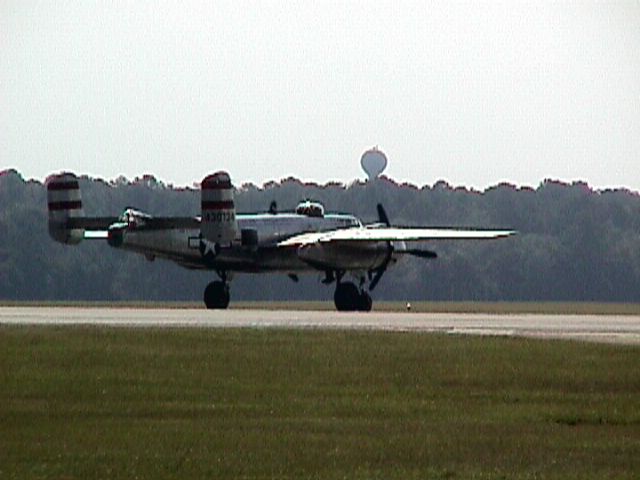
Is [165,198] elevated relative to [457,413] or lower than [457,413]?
elevated

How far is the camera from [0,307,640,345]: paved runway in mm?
51844

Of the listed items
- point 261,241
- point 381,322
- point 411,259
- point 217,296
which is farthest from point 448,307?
point 411,259

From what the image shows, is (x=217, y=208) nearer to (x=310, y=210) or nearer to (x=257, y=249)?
(x=257, y=249)

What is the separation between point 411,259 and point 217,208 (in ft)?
218

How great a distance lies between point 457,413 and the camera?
31094mm

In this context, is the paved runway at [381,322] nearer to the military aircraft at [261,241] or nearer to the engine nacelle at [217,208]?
the engine nacelle at [217,208]

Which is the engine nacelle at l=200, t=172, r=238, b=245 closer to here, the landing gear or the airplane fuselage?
the airplane fuselage

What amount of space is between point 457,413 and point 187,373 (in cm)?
717

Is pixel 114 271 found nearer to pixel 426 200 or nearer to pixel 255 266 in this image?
pixel 426 200

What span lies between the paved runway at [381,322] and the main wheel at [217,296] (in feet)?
42.0

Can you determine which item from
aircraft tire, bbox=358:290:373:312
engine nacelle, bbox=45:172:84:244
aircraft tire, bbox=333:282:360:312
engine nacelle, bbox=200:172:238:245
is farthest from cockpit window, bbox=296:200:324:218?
engine nacelle, bbox=45:172:84:244

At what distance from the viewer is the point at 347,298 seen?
7919 cm

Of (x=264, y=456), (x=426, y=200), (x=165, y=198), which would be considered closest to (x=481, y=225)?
(x=426, y=200)

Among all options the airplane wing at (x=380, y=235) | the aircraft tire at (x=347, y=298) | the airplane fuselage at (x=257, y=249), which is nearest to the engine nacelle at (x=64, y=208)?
the airplane fuselage at (x=257, y=249)
